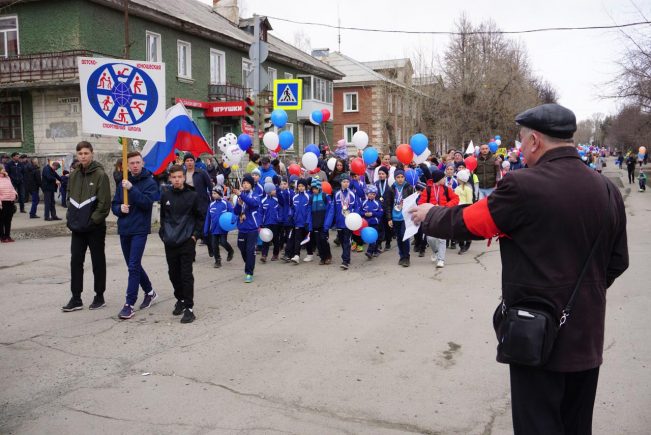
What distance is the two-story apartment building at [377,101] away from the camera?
3669 cm

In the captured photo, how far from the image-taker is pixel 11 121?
24.1m

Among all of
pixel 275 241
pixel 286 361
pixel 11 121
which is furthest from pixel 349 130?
pixel 286 361

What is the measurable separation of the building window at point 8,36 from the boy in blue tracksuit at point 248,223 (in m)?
18.7

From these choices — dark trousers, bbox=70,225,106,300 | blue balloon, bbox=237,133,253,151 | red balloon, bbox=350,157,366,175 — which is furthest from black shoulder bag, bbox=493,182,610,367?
blue balloon, bbox=237,133,253,151

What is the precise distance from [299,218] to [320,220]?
401 mm

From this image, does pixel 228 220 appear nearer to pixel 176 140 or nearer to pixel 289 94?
pixel 176 140

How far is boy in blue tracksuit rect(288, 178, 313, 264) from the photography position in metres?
10.9

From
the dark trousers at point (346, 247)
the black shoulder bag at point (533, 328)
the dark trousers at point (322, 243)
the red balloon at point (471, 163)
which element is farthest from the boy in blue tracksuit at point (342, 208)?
the black shoulder bag at point (533, 328)

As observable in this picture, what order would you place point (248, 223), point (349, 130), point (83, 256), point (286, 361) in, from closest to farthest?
point (286, 361) → point (83, 256) → point (248, 223) → point (349, 130)

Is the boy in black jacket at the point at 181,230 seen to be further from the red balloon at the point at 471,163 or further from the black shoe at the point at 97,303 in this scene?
the red balloon at the point at 471,163

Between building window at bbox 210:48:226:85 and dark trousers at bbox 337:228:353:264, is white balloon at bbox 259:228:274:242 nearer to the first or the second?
dark trousers at bbox 337:228:353:264

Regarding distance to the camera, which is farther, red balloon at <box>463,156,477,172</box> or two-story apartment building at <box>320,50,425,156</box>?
two-story apartment building at <box>320,50,425,156</box>

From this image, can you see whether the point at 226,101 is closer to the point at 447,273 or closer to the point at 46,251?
the point at 46,251

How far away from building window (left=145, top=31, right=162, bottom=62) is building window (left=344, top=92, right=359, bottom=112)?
2498 centimetres
